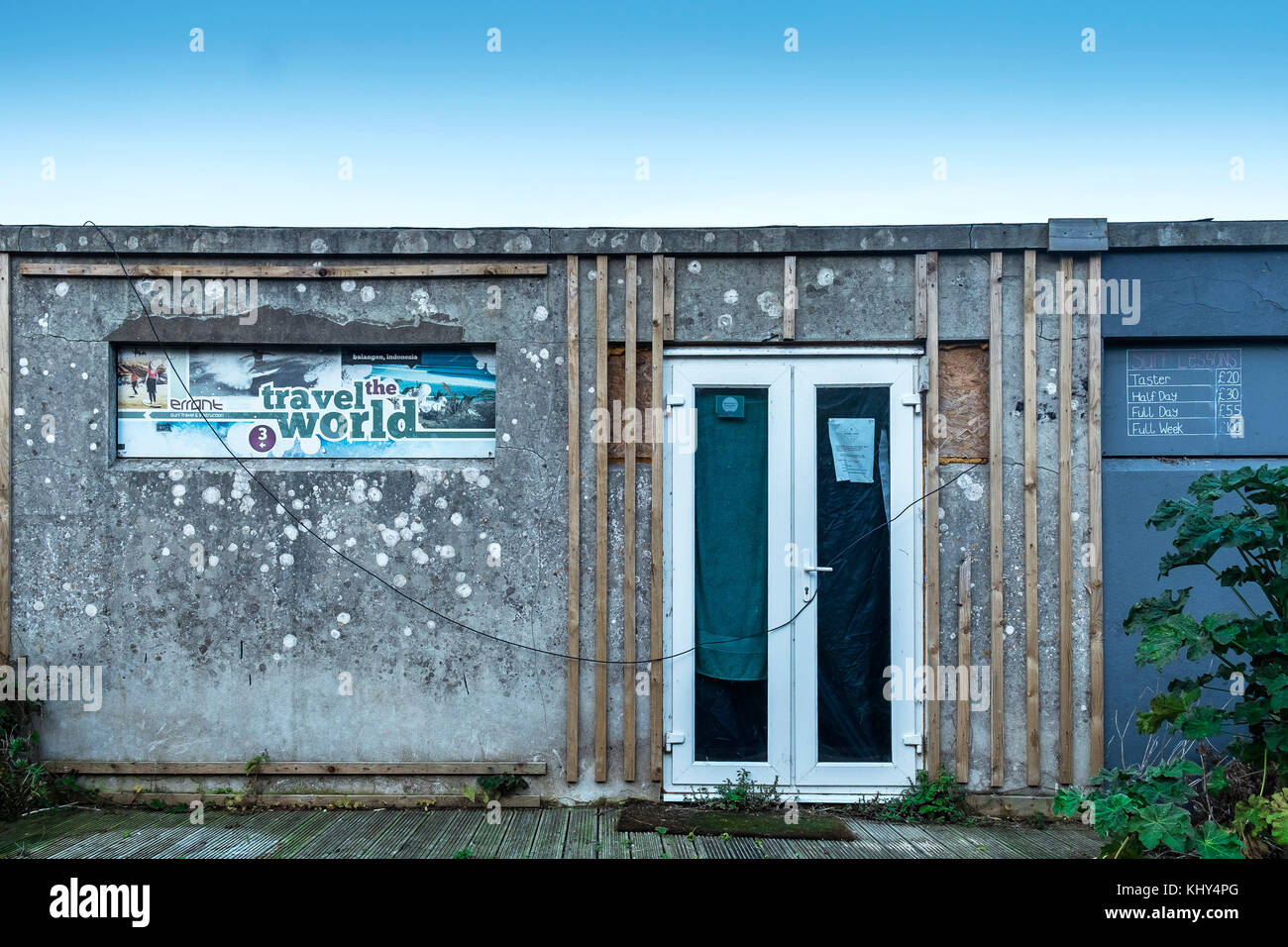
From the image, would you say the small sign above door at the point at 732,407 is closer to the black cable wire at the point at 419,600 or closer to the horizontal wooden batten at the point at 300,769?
the black cable wire at the point at 419,600

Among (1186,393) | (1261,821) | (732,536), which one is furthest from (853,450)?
(1261,821)

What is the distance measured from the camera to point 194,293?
5070 mm

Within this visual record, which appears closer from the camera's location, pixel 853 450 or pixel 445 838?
pixel 445 838

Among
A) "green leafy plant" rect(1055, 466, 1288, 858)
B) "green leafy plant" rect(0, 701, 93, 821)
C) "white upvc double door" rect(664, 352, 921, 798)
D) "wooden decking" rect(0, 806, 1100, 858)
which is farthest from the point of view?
"white upvc double door" rect(664, 352, 921, 798)

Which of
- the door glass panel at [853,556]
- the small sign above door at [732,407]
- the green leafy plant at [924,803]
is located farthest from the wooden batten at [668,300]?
Answer: the green leafy plant at [924,803]

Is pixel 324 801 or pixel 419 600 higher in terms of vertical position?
pixel 419 600

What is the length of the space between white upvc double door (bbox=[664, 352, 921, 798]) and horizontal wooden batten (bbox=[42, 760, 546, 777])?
3.44ft

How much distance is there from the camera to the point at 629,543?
498 centimetres

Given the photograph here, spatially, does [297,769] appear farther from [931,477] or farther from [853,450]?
[931,477]

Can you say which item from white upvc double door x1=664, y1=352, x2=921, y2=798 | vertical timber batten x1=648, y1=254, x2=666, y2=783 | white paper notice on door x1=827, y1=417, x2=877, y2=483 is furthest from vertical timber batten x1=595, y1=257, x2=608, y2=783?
white paper notice on door x1=827, y1=417, x2=877, y2=483

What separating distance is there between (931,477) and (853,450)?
472 millimetres

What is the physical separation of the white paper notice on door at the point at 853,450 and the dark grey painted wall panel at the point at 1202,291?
4.93 feet

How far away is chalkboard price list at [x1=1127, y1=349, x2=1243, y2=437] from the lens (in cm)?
502

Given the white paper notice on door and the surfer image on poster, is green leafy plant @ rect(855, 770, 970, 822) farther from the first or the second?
the surfer image on poster
